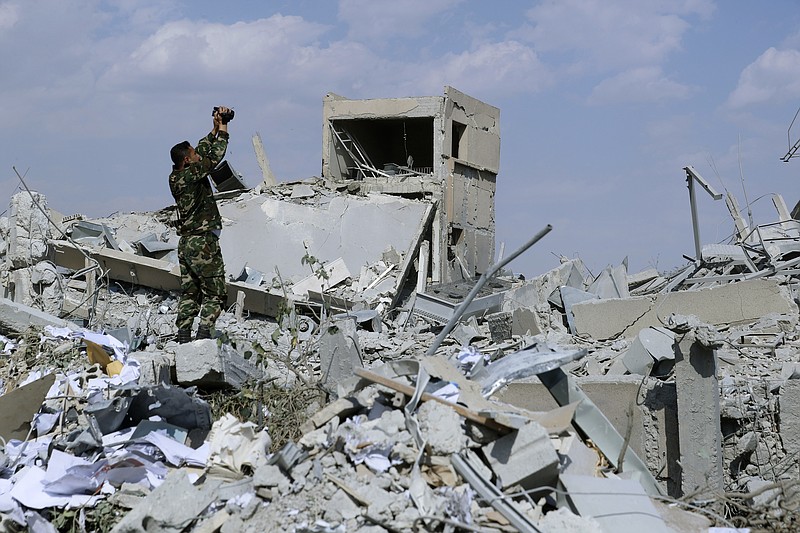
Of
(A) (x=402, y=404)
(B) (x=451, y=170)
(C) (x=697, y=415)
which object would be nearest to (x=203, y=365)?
(A) (x=402, y=404)

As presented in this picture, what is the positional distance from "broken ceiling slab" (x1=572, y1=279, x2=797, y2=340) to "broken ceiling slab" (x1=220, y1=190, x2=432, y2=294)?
11.8 feet

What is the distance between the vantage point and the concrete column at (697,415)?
4680 mm

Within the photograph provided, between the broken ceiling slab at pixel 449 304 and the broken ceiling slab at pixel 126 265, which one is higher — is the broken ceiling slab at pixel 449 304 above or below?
below

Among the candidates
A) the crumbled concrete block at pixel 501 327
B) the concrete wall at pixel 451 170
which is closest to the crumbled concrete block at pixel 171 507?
the crumbled concrete block at pixel 501 327

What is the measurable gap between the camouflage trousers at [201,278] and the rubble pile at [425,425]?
2.04ft

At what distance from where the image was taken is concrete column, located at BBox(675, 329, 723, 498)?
468cm

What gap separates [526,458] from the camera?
11.5 feet

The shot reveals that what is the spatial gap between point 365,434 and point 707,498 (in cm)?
206

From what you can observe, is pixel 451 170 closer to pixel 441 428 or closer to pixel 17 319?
pixel 17 319

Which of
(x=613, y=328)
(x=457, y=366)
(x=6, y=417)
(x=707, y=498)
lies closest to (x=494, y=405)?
(x=457, y=366)

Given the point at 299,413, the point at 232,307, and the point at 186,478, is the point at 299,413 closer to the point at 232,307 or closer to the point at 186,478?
the point at 186,478

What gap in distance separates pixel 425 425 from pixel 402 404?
26 cm

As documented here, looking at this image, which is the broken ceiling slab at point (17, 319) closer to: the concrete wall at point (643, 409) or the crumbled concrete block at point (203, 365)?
the crumbled concrete block at point (203, 365)

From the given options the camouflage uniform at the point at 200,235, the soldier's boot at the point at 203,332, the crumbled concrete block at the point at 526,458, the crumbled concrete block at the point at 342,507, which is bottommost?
the soldier's boot at the point at 203,332
